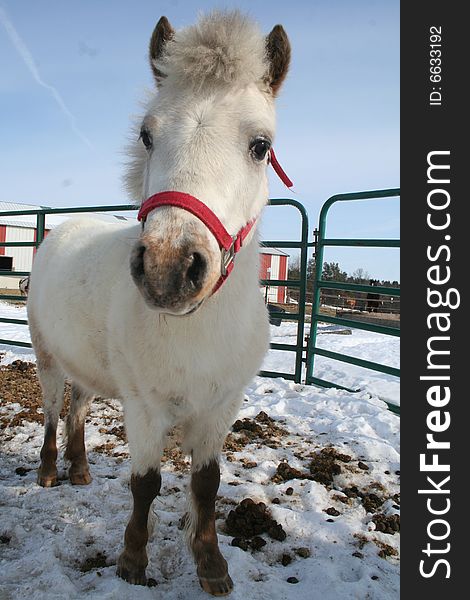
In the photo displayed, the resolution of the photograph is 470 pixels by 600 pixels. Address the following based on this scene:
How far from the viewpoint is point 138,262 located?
145cm

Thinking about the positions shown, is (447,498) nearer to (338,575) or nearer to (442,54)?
(338,575)

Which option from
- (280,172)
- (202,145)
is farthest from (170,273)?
(280,172)

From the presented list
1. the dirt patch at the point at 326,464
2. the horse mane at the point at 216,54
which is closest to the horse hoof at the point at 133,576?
the dirt patch at the point at 326,464

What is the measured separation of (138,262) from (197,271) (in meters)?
0.19

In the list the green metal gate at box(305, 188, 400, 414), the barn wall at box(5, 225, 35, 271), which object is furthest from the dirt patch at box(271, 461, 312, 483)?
the barn wall at box(5, 225, 35, 271)

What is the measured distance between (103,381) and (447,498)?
1.82 meters

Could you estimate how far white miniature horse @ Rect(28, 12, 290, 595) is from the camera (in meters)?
1.50

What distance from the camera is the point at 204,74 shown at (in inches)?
68.4

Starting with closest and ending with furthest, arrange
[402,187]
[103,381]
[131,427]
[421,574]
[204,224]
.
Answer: [204,224] → [421,574] → [131,427] → [402,187] → [103,381]

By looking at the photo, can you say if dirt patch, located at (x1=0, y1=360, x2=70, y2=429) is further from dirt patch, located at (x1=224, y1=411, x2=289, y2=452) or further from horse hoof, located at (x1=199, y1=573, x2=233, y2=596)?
horse hoof, located at (x1=199, y1=573, x2=233, y2=596)

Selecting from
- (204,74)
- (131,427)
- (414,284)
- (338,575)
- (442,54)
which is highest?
(442,54)

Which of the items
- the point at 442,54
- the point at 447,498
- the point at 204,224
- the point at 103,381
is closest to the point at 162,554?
the point at 103,381

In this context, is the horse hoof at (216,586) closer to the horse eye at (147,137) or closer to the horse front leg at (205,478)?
the horse front leg at (205,478)

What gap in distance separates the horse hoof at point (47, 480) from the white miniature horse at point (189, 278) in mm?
832
